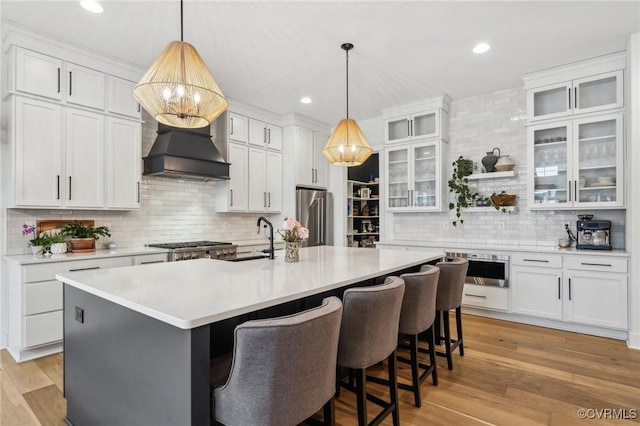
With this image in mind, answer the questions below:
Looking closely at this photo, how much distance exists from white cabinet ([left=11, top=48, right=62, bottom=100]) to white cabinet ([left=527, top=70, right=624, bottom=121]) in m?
5.13

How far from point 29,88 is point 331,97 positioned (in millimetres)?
3306

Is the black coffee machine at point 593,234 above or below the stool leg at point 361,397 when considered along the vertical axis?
above

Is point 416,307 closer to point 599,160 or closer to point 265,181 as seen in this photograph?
point 599,160

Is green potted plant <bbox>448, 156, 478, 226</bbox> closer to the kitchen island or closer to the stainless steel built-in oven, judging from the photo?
the stainless steel built-in oven

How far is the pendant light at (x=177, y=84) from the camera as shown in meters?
1.90

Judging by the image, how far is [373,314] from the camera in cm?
171

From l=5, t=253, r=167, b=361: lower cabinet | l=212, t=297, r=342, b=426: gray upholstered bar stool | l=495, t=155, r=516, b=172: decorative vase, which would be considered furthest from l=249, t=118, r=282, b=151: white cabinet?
l=212, t=297, r=342, b=426: gray upholstered bar stool

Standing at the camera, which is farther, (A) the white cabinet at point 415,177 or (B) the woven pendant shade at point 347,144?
(A) the white cabinet at point 415,177

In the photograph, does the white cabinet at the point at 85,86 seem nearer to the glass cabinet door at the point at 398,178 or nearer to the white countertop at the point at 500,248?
the glass cabinet door at the point at 398,178

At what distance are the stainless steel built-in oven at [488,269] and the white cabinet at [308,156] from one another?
265cm

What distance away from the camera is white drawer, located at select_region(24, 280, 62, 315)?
2.96 metres

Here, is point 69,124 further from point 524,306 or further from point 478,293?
point 524,306

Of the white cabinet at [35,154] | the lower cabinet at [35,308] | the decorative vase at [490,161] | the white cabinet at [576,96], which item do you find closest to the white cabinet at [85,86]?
the white cabinet at [35,154]

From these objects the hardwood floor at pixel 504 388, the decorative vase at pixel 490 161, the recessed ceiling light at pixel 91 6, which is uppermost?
the recessed ceiling light at pixel 91 6
